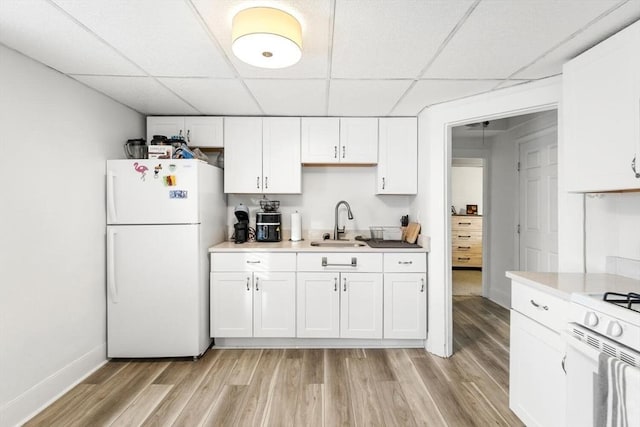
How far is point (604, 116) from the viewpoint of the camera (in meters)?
1.68

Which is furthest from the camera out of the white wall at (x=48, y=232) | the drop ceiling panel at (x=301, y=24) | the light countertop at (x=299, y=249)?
the light countertop at (x=299, y=249)

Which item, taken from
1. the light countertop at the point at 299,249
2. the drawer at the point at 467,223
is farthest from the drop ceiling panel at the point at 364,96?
the drawer at the point at 467,223

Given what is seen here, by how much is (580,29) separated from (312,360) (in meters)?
2.82

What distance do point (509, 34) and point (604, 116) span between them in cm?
67

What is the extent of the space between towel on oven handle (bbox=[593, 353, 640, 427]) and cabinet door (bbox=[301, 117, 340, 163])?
2.50 meters

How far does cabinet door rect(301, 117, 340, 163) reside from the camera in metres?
3.18

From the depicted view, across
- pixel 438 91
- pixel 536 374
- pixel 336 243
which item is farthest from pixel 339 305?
pixel 438 91

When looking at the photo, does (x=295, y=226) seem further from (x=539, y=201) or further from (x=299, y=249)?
(x=539, y=201)

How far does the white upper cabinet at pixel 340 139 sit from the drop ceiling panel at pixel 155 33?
1166 millimetres

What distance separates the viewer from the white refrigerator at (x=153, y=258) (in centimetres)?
261

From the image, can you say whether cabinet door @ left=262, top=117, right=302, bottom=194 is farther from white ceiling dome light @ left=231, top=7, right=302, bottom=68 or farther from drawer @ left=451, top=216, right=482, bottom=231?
drawer @ left=451, top=216, right=482, bottom=231

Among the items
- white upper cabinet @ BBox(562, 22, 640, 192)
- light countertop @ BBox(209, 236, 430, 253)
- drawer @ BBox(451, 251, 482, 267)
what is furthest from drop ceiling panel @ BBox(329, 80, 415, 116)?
drawer @ BBox(451, 251, 482, 267)

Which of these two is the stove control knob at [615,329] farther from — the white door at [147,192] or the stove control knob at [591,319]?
the white door at [147,192]

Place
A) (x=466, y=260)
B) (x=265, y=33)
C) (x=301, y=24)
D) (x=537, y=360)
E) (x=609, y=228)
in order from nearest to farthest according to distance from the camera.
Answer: (x=265, y=33)
(x=301, y=24)
(x=537, y=360)
(x=609, y=228)
(x=466, y=260)
